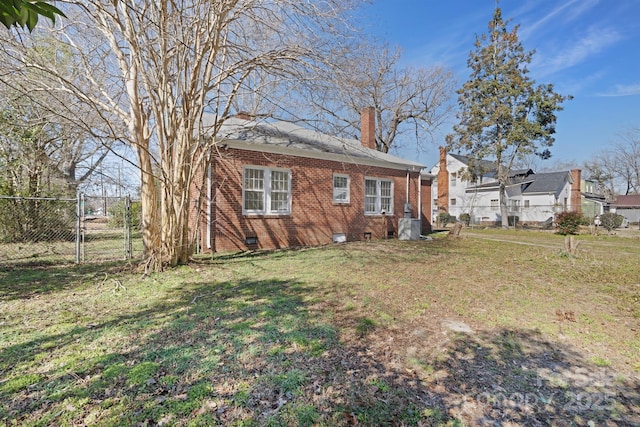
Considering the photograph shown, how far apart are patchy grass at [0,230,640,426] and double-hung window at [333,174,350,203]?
6.88m

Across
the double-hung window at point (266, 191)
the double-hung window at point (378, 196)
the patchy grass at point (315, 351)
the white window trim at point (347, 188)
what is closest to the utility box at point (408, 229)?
the double-hung window at point (378, 196)

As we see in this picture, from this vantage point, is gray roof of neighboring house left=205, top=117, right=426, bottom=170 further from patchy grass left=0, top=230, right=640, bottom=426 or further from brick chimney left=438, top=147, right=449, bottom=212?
brick chimney left=438, top=147, right=449, bottom=212

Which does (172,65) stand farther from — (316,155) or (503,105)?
(503,105)

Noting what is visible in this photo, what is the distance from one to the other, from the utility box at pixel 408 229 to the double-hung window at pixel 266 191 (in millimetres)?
5790

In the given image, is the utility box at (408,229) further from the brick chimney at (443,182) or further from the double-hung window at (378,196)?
the brick chimney at (443,182)

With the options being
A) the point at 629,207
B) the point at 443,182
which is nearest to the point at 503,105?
the point at 443,182

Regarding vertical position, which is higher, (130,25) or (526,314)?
(130,25)

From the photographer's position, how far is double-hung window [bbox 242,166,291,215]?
10366 millimetres

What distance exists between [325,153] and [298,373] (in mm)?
9874

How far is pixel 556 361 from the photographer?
3156 mm

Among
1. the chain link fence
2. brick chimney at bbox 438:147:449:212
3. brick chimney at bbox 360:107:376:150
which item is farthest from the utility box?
brick chimney at bbox 438:147:449:212

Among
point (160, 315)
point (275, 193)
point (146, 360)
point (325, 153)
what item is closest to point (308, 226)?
point (275, 193)

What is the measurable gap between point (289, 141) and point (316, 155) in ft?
3.71

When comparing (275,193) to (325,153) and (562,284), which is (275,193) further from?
(562,284)
